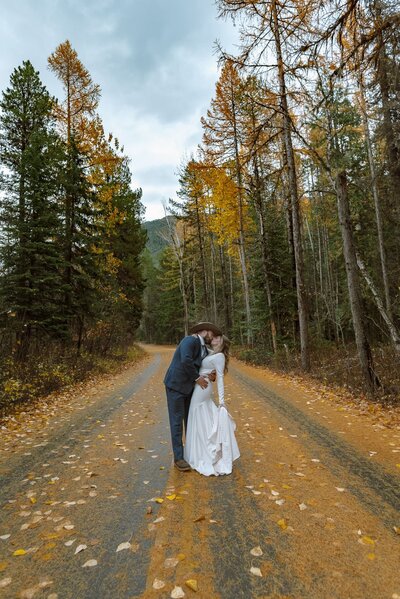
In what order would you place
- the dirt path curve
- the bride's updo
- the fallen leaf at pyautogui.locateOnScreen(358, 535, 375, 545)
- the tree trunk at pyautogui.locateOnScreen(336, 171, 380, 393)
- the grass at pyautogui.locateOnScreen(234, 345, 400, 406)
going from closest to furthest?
the dirt path curve < the fallen leaf at pyautogui.locateOnScreen(358, 535, 375, 545) < the bride's updo < the grass at pyautogui.locateOnScreen(234, 345, 400, 406) < the tree trunk at pyautogui.locateOnScreen(336, 171, 380, 393)

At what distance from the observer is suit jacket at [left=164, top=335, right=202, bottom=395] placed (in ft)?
16.4

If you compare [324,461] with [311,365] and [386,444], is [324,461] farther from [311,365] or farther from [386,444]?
[311,365]

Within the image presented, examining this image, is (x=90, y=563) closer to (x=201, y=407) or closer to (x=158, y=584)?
(x=158, y=584)

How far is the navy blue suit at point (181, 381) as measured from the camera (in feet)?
16.4

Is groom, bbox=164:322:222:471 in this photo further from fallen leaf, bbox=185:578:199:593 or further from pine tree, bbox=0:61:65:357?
pine tree, bbox=0:61:65:357

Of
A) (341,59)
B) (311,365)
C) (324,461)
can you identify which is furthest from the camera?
(311,365)

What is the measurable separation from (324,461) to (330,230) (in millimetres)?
24758

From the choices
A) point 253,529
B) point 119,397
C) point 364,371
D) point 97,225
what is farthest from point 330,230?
point 253,529

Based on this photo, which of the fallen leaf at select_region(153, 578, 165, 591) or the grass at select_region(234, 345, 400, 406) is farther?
the grass at select_region(234, 345, 400, 406)

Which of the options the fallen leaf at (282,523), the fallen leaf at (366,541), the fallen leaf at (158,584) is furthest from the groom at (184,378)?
the fallen leaf at (366,541)

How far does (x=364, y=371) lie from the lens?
9297 millimetres

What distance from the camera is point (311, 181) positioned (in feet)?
96.2

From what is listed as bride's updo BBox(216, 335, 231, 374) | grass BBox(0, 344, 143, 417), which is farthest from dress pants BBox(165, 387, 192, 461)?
grass BBox(0, 344, 143, 417)

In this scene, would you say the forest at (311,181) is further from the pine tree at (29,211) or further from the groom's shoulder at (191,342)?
the pine tree at (29,211)
